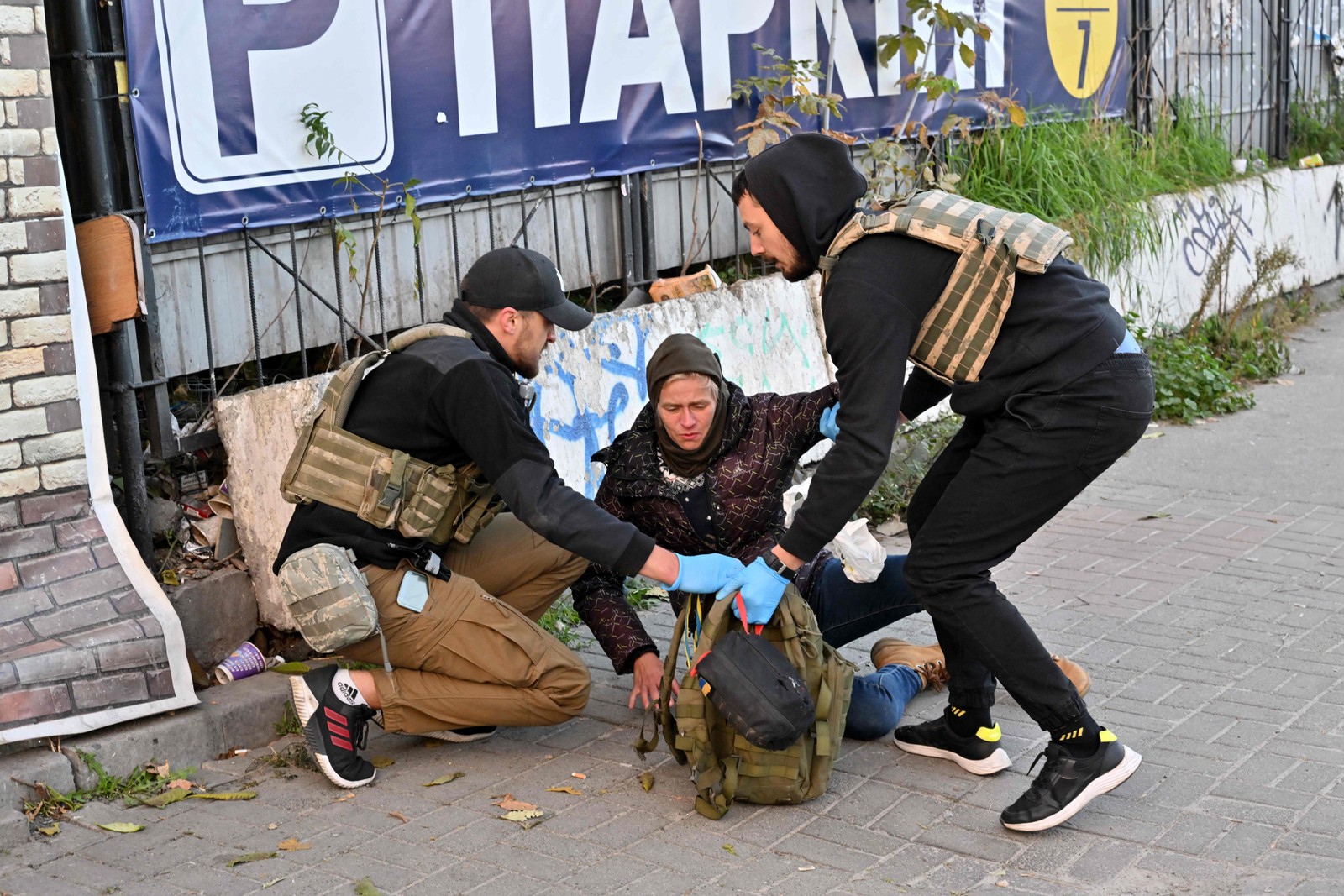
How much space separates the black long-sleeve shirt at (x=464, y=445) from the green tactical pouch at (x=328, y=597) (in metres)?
0.10

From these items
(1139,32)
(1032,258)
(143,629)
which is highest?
(1139,32)

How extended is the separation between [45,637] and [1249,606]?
394 cm

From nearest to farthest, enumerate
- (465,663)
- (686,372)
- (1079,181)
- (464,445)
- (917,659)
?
(464,445) → (465,663) → (686,372) → (917,659) → (1079,181)

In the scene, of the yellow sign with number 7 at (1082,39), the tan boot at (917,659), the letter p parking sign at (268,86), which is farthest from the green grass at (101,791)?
the yellow sign with number 7 at (1082,39)

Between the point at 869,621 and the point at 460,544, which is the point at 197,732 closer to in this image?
the point at 460,544

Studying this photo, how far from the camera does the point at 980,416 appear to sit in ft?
11.5

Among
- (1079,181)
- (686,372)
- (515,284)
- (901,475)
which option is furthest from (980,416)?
(1079,181)

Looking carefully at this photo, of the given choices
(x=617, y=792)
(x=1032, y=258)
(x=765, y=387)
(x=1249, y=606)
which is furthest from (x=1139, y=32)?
(x=617, y=792)

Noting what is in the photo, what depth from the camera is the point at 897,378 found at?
10.4ft

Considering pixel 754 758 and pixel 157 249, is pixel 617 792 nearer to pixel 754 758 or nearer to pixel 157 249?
pixel 754 758

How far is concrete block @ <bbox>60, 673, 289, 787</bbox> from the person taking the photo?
12.3 ft

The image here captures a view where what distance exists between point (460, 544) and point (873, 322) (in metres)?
1.49

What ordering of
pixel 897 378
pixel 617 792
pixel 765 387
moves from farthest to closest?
pixel 765 387, pixel 617 792, pixel 897 378

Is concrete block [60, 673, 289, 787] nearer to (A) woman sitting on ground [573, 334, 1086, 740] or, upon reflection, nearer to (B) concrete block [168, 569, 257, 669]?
(B) concrete block [168, 569, 257, 669]
